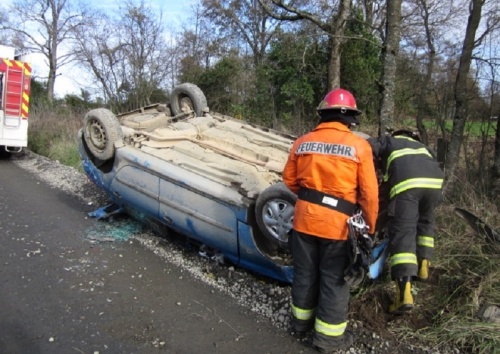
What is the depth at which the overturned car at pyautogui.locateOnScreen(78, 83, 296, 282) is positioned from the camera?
3.48m

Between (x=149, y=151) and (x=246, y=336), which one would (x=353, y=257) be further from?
A: (x=149, y=151)

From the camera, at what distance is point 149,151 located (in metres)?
4.45

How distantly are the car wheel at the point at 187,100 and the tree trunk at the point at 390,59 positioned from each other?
97.9 inches

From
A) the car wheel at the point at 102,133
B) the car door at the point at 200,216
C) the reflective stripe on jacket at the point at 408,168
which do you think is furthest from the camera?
the car wheel at the point at 102,133

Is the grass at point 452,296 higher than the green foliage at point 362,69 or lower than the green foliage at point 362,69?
lower

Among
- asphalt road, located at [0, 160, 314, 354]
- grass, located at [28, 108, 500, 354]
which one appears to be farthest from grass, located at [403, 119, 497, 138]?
asphalt road, located at [0, 160, 314, 354]

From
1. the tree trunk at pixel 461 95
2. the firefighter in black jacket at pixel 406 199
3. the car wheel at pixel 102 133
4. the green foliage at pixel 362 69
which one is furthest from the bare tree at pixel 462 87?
the green foliage at pixel 362 69

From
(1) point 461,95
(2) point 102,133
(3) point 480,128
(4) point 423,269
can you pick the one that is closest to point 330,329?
(4) point 423,269

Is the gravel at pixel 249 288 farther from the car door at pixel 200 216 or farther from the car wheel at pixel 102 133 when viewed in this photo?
the car wheel at pixel 102 133

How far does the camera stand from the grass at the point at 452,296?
280cm

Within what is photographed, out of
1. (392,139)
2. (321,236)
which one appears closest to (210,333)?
(321,236)

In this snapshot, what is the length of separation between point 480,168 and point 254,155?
2868mm

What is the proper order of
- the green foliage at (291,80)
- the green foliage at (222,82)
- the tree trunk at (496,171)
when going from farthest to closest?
the green foliage at (222,82)
the green foliage at (291,80)
the tree trunk at (496,171)

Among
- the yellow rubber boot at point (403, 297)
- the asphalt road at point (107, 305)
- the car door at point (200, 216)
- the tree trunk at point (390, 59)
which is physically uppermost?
the tree trunk at point (390, 59)
